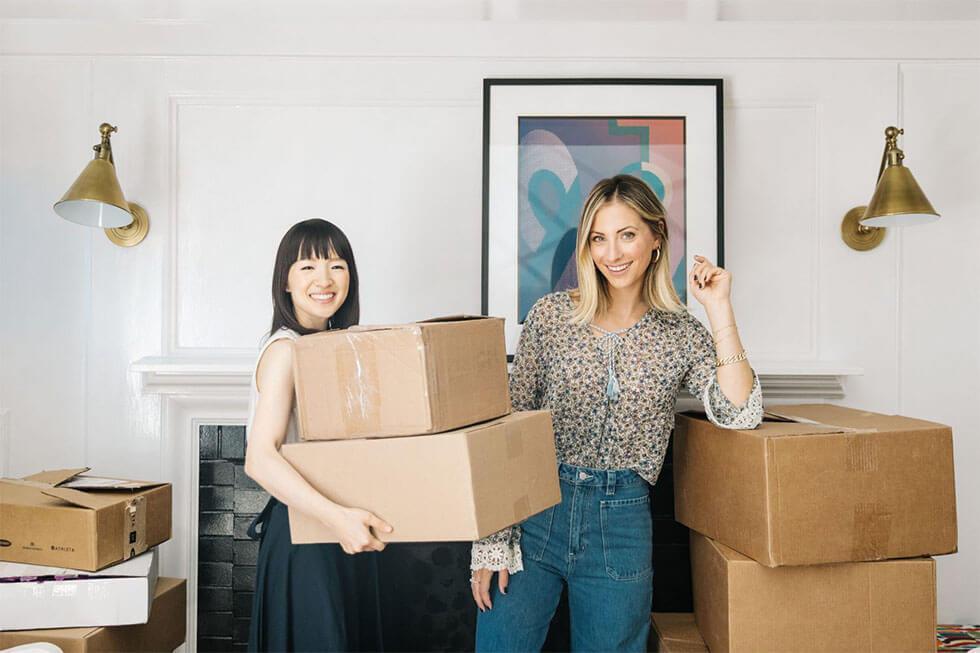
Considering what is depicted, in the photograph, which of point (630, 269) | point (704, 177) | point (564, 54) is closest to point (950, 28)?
point (704, 177)

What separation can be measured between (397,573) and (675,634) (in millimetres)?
798

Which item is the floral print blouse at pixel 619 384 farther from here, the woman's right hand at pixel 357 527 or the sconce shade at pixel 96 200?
the sconce shade at pixel 96 200

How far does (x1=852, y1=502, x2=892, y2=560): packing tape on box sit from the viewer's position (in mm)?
1355

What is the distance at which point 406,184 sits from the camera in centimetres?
204

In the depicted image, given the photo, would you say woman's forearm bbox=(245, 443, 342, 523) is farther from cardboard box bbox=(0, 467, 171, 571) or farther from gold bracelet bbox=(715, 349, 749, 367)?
gold bracelet bbox=(715, 349, 749, 367)

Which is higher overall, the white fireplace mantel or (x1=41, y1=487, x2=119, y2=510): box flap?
the white fireplace mantel

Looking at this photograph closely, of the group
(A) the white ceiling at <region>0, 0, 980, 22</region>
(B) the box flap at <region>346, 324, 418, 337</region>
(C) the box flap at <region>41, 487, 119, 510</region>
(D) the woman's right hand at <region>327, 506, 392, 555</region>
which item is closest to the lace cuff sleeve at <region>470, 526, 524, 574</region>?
(D) the woman's right hand at <region>327, 506, 392, 555</region>

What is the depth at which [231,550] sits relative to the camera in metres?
2.02

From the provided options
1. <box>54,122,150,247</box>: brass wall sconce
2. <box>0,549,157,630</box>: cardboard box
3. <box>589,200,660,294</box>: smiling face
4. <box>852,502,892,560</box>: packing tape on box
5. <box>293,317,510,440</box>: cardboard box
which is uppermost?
<box>54,122,150,247</box>: brass wall sconce

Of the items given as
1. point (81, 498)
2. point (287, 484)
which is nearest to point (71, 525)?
point (81, 498)

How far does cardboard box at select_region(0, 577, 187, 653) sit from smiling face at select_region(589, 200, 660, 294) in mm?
1411

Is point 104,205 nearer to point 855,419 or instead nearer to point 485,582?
point 485,582

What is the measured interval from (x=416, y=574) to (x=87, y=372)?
1.18 m

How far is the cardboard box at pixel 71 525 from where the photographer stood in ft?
4.98
